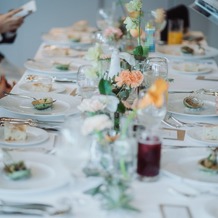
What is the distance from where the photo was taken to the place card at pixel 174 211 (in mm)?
1121

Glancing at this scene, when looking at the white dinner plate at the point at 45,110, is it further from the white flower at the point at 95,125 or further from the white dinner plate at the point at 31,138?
the white flower at the point at 95,125

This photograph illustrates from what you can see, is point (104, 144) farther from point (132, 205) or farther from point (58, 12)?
point (58, 12)

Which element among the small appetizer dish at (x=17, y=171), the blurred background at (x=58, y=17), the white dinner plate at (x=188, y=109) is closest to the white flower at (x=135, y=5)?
the white dinner plate at (x=188, y=109)

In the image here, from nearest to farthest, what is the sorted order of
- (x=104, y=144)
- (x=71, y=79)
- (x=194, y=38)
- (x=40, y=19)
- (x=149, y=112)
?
(x=104, y=144) < (x=149, y=112) < (x=71, y=79) < (x=194, y=38) < (x=40, y=19)

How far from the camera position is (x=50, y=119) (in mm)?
1764

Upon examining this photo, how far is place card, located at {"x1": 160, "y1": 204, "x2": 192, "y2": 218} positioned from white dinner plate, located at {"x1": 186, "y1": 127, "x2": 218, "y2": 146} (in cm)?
44

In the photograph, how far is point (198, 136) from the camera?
5.32ft

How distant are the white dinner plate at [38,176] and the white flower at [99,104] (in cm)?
16

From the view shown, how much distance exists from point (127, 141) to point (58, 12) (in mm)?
4606

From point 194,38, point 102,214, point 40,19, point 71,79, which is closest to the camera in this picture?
point 102,214

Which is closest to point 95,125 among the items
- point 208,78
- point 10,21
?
point 208,78

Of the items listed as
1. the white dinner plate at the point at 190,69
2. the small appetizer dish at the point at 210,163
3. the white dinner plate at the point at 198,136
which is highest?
the small appetizer dish at the point at 210,163

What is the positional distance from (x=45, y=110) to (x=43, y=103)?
1.1 inches

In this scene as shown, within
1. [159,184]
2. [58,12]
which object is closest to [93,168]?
[159,184]
